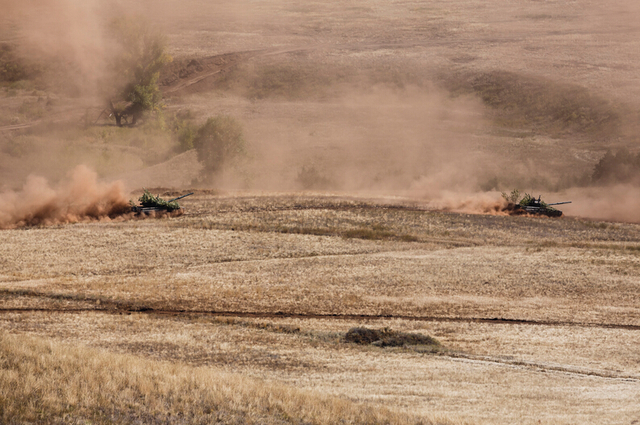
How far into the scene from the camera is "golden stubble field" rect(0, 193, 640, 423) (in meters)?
19.6

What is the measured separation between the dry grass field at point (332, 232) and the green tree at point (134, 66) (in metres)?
3.03

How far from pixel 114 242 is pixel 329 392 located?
29.1 m

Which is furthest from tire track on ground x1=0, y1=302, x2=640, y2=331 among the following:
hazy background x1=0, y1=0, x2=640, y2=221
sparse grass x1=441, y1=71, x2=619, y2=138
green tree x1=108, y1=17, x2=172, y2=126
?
green tree x1=108, y1=17, x2=172, y2=126

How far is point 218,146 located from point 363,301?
178ft

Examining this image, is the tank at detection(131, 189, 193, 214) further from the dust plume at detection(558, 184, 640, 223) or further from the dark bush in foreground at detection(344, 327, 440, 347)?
the dust plume at detection(558, 184, 640, 223)

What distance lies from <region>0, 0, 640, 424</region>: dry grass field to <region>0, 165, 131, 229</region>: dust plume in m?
0.24

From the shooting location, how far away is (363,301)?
31797mm

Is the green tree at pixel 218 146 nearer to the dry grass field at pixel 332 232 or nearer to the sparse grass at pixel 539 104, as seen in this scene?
the dry grass field at pixel 332 232

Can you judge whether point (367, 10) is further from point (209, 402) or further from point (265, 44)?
point (209, 402)

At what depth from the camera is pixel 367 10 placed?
157625 millimetres

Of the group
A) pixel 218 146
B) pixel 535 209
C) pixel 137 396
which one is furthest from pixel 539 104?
pixel 137 396

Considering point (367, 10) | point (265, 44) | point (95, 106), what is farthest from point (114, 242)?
point (367, 10)

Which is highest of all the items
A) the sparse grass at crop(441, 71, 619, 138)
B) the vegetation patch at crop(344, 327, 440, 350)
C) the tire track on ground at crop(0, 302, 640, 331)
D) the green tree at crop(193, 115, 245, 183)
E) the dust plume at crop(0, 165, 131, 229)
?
the sparse grass at crop(441, 71, 619, 138)

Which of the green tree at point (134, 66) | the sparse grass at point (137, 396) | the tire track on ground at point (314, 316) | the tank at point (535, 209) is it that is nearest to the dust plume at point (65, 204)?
the tire track on ground at point (314, 316)
